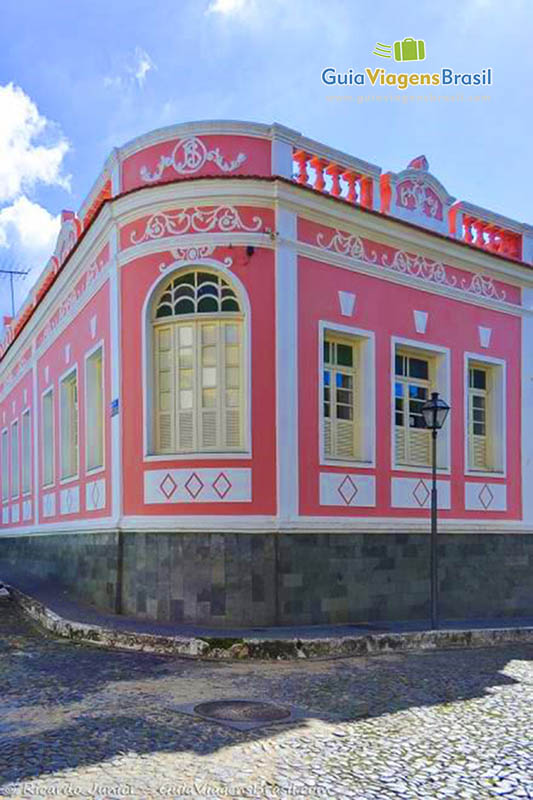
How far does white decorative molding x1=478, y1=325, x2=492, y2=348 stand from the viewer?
13727mm

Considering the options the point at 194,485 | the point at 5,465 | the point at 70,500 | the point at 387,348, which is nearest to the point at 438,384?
the point at 387,348

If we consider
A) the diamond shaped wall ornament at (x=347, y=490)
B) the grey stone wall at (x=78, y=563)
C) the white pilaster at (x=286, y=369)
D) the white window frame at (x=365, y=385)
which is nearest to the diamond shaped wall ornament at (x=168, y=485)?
the grey stone wall at (x=78, y=563)

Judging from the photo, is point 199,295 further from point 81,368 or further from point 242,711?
point 242,711

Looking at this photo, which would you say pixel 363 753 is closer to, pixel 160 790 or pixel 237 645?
pixel 160 790

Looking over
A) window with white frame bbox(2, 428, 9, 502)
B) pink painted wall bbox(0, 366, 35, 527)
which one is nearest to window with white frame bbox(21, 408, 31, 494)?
pink painted wall bbox(0, 366, 35, 527)

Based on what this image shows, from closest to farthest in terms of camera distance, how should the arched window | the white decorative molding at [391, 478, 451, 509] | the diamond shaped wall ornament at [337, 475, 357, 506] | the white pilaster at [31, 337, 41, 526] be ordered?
the arched window, the diamond shaped wall ornament at [337, 475, 357, 506], the white decorative molding at [391, 478, 451, 509], the white pilaster at [31, 337, 41, 526]

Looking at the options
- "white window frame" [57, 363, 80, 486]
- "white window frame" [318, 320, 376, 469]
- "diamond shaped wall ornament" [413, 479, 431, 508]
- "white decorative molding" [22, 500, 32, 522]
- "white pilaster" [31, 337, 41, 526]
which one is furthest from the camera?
"white decorative molding" [22, 500, 32, 522]

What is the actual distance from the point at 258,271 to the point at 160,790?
723cm

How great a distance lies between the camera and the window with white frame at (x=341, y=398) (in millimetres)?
11508

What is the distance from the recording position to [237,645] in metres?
8.98

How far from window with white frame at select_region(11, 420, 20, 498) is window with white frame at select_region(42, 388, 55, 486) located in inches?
146

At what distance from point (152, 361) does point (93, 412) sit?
2.99m

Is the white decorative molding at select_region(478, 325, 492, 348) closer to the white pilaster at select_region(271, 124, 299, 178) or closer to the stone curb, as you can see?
the white pilaster at select_region(271, 124, 299, 178)

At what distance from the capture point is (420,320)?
41.8 feet
